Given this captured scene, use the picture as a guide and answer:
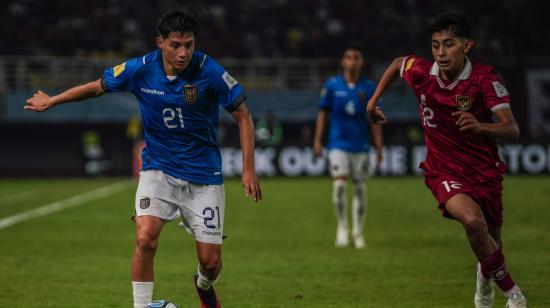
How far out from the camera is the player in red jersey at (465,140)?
23.4ft

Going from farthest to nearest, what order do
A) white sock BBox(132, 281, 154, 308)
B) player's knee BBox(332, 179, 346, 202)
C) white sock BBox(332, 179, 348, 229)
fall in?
player's knee BBox(332, 179, 346, 202) → white sock BBox(332, 179, 348, 229) → white sock BBox(132, 281, 154, 308)

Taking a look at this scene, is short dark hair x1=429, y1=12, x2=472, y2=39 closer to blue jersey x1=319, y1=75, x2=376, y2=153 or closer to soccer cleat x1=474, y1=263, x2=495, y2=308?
soccer cleat x1=474, y1=263, x2=495, y2=308

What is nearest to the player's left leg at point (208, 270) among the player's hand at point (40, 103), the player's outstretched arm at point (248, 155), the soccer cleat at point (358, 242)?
the player's outstretched arm at point (248, 155)

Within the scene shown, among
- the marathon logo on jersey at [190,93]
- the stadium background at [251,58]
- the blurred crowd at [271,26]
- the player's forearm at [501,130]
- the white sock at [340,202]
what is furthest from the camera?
the blurred crowd at [271,26]

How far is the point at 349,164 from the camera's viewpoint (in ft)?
46.3

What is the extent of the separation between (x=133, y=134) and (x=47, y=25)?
513 centimetres

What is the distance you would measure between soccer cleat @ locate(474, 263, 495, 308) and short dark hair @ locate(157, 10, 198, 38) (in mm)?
2814

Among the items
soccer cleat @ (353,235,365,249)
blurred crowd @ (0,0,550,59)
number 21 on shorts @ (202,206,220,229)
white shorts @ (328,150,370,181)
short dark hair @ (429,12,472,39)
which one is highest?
blurred crowd @ (0,0,550,59)

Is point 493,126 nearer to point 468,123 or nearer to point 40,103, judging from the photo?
point 468,123

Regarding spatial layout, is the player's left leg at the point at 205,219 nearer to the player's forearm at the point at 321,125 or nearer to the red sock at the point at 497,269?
the red sock at the point at 497,269

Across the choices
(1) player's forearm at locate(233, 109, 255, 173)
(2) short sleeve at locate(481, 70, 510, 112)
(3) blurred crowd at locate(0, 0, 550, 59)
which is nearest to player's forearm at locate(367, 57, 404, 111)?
(2) short sleeve at locate(481, 70, 510, 112)

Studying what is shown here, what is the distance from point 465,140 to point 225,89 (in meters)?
1.81

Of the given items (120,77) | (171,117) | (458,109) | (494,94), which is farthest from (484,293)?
(120,77)

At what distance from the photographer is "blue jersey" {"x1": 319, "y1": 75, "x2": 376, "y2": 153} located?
1407 centimetres
